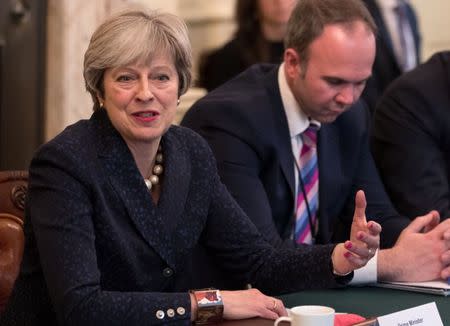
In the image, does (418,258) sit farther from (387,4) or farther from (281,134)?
(387,4)

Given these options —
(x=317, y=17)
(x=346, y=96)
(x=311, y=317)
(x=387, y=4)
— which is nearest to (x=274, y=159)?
(x=346, y=96)

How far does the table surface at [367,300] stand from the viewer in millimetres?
2330

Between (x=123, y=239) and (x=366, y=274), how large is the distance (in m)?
0.68

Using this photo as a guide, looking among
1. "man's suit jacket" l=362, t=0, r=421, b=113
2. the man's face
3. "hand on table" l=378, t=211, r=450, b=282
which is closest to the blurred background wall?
"man's suit jacket" l=362, t=0, r=421, b=113

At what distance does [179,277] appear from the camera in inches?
96.3

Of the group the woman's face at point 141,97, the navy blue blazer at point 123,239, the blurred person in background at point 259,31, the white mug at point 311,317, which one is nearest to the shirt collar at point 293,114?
the navy blue blazer at point 123,239

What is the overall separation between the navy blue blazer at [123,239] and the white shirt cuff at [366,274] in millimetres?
75

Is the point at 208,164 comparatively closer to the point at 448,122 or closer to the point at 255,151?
the point at 255,151

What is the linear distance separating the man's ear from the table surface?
35.2 inches

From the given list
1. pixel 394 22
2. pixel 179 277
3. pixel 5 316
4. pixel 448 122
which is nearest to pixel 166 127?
pixel 179 277

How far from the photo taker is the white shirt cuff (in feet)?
8.43

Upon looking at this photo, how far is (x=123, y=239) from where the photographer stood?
7.48 ft

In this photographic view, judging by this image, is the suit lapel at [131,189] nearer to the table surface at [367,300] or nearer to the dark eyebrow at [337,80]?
the table surface at [367,300]

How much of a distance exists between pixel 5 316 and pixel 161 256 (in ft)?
1.27
